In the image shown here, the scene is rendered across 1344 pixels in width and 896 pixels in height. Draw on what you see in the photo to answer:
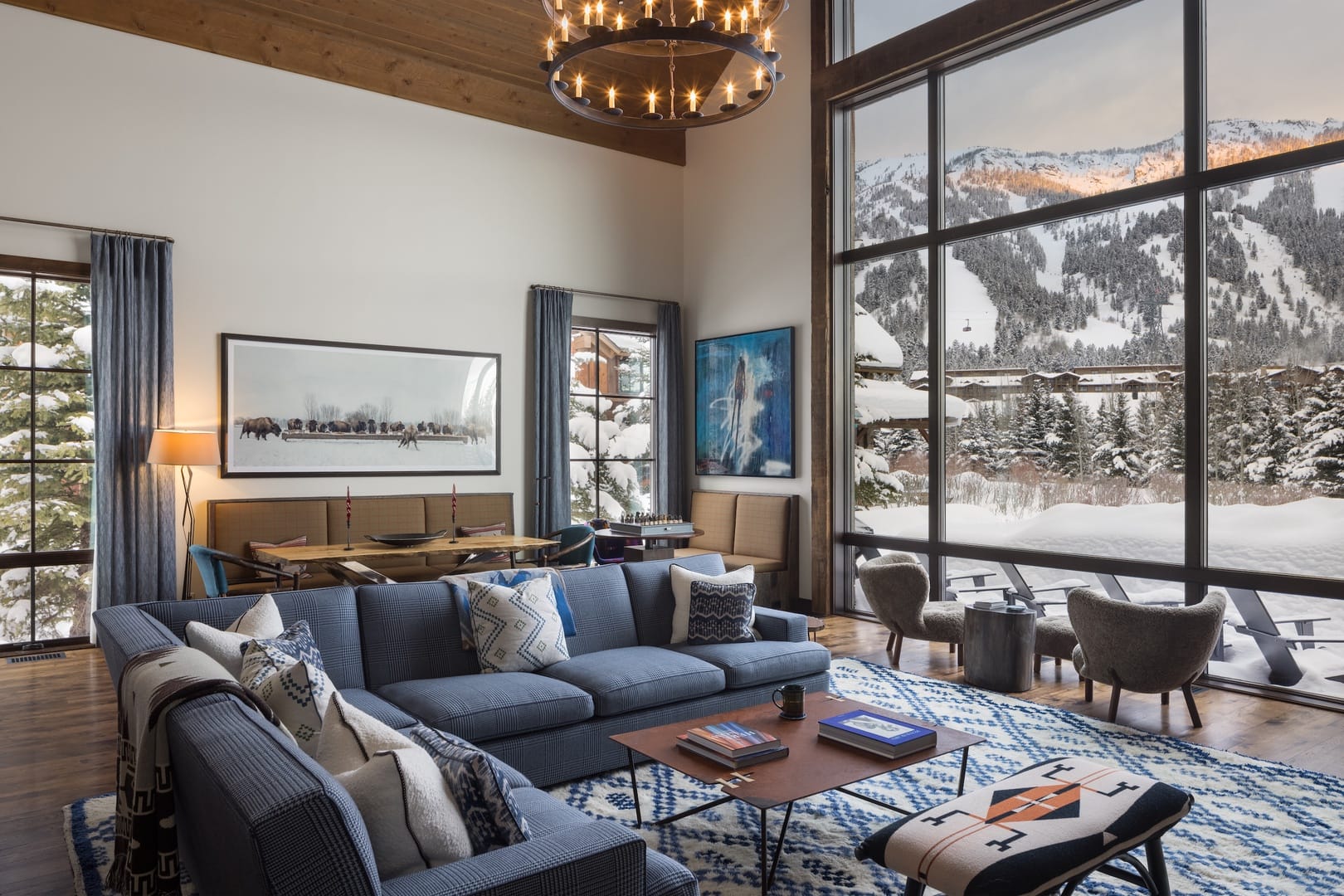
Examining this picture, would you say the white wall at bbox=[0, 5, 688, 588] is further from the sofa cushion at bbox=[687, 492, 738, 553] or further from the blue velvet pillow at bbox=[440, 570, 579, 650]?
the blue velvet pillow at bbox=[440, 570, 579, 650]

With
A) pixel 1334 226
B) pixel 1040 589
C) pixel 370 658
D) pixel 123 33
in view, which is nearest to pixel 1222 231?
pixel 1334 226

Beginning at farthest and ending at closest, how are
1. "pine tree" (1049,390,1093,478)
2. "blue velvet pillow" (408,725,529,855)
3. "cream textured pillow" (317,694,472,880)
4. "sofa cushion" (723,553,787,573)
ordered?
"sofa cushion" (723,553,787,573), "pine tree" (1049,390,1093,478), "blue velvet pillow" (408,725,529,855), "cream textured pillow" (317,694,472,880)

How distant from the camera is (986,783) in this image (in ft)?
12.0

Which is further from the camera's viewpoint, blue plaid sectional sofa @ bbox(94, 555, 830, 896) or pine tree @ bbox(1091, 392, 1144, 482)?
pine tree @ bbox(1091, 392, 1144, 482)

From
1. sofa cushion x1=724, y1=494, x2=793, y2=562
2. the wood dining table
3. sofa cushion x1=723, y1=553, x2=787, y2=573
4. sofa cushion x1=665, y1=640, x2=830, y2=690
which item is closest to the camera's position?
sofa cushion x1=665, y1=640, x2=830, y2=690

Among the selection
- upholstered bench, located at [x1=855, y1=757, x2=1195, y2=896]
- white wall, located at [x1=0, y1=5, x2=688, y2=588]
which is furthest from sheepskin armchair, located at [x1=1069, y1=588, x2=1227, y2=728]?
white wall, located at [x1=0, y1=5, x2=688, y2=588]

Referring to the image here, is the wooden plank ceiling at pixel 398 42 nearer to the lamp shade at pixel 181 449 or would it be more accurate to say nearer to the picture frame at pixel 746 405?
the picture frame at pixel 746 405

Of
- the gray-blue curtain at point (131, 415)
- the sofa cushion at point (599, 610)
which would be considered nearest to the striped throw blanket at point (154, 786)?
the sofa cushion at point (599, 610)

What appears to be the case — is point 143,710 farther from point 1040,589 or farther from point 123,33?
point 123,33

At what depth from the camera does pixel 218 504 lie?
6.39 meters

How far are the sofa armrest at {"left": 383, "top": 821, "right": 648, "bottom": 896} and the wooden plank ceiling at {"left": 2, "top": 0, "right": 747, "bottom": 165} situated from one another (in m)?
6.61

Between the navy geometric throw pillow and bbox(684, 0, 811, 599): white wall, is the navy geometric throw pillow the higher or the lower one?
the lower one

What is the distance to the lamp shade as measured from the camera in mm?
5770

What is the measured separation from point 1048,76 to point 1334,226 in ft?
6.75
